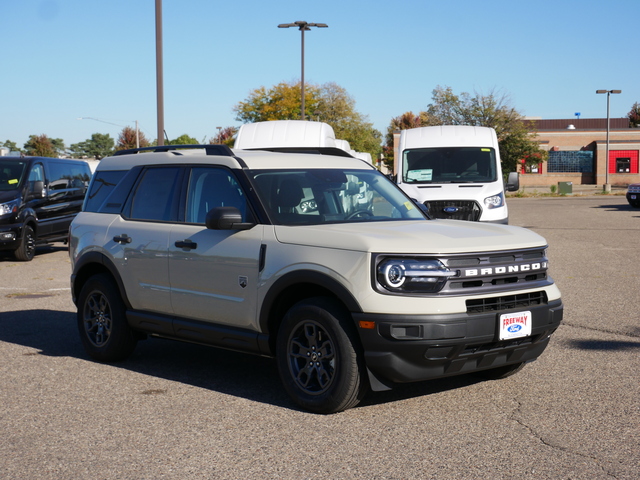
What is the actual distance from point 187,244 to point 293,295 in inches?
43.1

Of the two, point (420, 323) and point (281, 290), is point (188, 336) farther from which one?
point (420, 323)

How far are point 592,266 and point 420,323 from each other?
10.00 m

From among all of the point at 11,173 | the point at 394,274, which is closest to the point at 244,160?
the point at 394,274

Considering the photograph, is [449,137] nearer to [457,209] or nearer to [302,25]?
[457,209]

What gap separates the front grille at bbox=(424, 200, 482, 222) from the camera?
53.0 ft

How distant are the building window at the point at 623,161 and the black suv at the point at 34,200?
65.7 meters

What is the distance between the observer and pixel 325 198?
253 inches

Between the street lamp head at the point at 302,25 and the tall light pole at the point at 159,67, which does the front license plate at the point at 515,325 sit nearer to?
the tall light pole at the point at 159,67

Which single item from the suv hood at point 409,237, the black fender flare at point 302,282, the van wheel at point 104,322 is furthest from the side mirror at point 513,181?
the black fender flare at point 302,282

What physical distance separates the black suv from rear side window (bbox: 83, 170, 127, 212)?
899 centimetres

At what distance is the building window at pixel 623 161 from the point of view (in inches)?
2985

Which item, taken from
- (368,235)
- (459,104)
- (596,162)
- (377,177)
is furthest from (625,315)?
(596,162)

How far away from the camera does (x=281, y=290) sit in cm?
573

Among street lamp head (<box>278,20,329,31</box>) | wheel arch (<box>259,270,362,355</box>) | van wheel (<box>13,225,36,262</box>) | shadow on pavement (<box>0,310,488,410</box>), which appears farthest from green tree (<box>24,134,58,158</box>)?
wheel arch (<box>259,270,362,355</box>)
